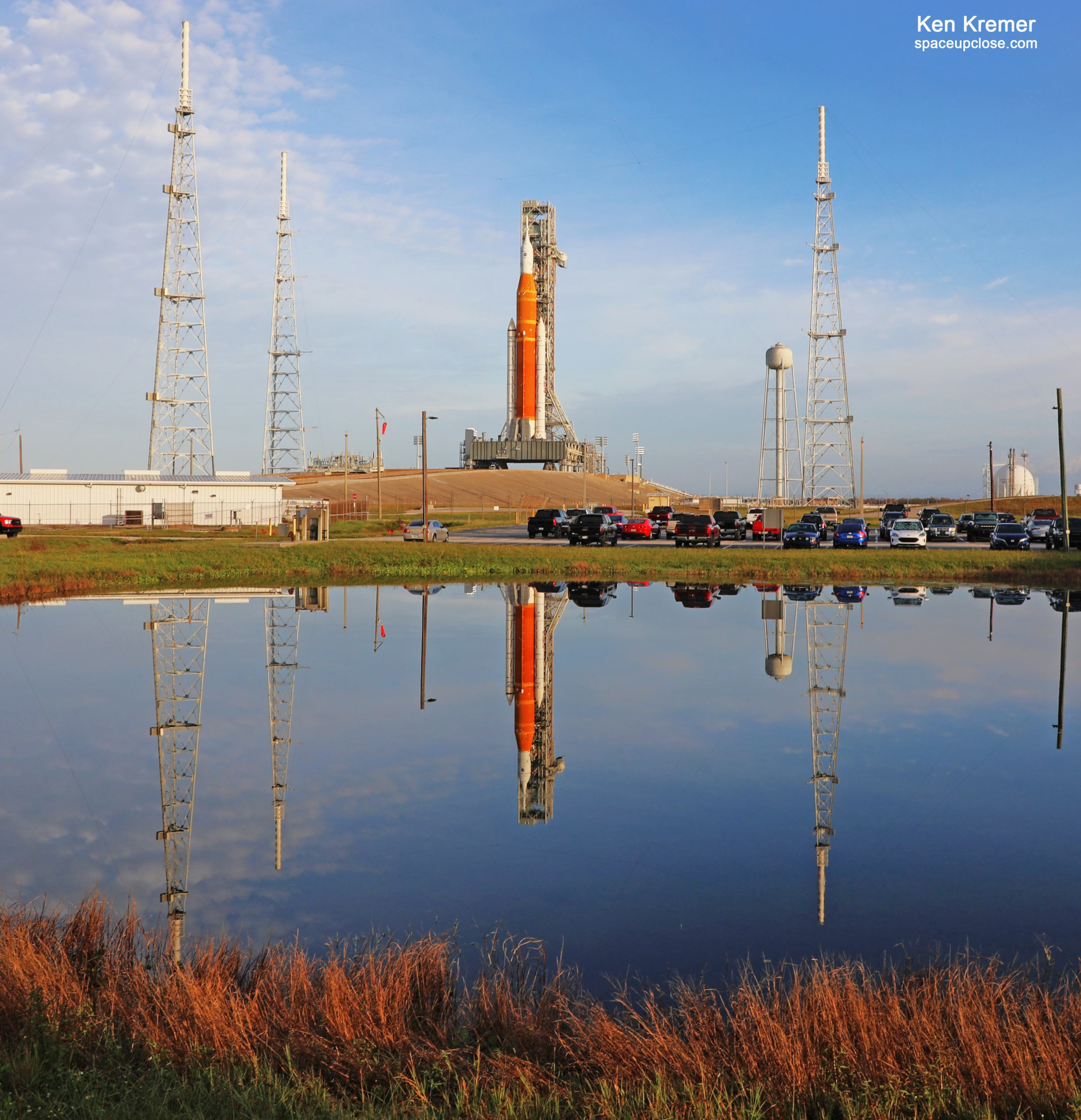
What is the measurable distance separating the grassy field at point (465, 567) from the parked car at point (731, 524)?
16.4m

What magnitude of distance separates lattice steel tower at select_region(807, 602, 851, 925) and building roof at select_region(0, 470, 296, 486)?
4999 centimetres

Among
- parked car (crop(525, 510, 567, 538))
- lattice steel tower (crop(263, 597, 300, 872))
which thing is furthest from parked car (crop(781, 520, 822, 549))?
lattice steel tower (crop(263, 597, 300, 872))

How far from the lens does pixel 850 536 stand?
56.6 metres

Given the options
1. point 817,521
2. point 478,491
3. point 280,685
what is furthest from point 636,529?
point 478,491

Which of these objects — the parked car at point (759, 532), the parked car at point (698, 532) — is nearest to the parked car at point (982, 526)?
the parked car at point (759, 532)

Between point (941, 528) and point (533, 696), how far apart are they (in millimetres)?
53234

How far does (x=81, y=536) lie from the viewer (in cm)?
5709

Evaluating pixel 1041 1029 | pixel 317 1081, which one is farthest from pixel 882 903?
pixel 317 1081

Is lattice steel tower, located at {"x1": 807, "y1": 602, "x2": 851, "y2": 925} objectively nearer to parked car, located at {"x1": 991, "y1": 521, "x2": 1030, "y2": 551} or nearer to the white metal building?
parked car, located at {"x1": 991, "y1": 521, "x2": 1030, "y2": 551}

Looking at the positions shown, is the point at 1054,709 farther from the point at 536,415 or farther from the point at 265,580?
the point at 536,415

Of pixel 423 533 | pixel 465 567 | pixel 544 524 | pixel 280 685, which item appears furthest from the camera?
pixel 544 524

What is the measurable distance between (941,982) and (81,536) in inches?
2274

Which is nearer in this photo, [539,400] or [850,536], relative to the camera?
[850,536]

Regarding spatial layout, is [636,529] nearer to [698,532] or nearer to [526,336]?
[698,532]
